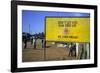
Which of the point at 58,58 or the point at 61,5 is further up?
the point at 61,5

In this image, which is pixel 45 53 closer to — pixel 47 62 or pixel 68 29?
pixel 47 62

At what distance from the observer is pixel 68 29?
72.1 inches

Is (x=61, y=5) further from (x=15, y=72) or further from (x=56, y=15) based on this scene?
(x=15, y=72)

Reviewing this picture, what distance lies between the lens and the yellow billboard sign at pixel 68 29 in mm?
1784

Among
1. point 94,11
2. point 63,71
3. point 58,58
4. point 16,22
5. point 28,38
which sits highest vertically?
point 94,11

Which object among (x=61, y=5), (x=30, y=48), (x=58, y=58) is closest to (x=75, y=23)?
(x=61, y=5)

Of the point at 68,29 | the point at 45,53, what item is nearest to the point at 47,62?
the point at 45,53

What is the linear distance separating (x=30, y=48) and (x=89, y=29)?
60cm

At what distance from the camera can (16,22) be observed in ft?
Result: 5.48

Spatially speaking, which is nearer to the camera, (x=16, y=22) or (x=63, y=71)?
(x=16, y=22)

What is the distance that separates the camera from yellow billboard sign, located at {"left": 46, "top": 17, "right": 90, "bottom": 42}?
178 cm

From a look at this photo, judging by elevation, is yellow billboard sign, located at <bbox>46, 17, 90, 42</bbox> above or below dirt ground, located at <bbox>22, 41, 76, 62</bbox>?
above

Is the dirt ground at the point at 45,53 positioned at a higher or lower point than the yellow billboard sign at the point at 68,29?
Result: lower

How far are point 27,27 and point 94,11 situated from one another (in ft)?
2.21
